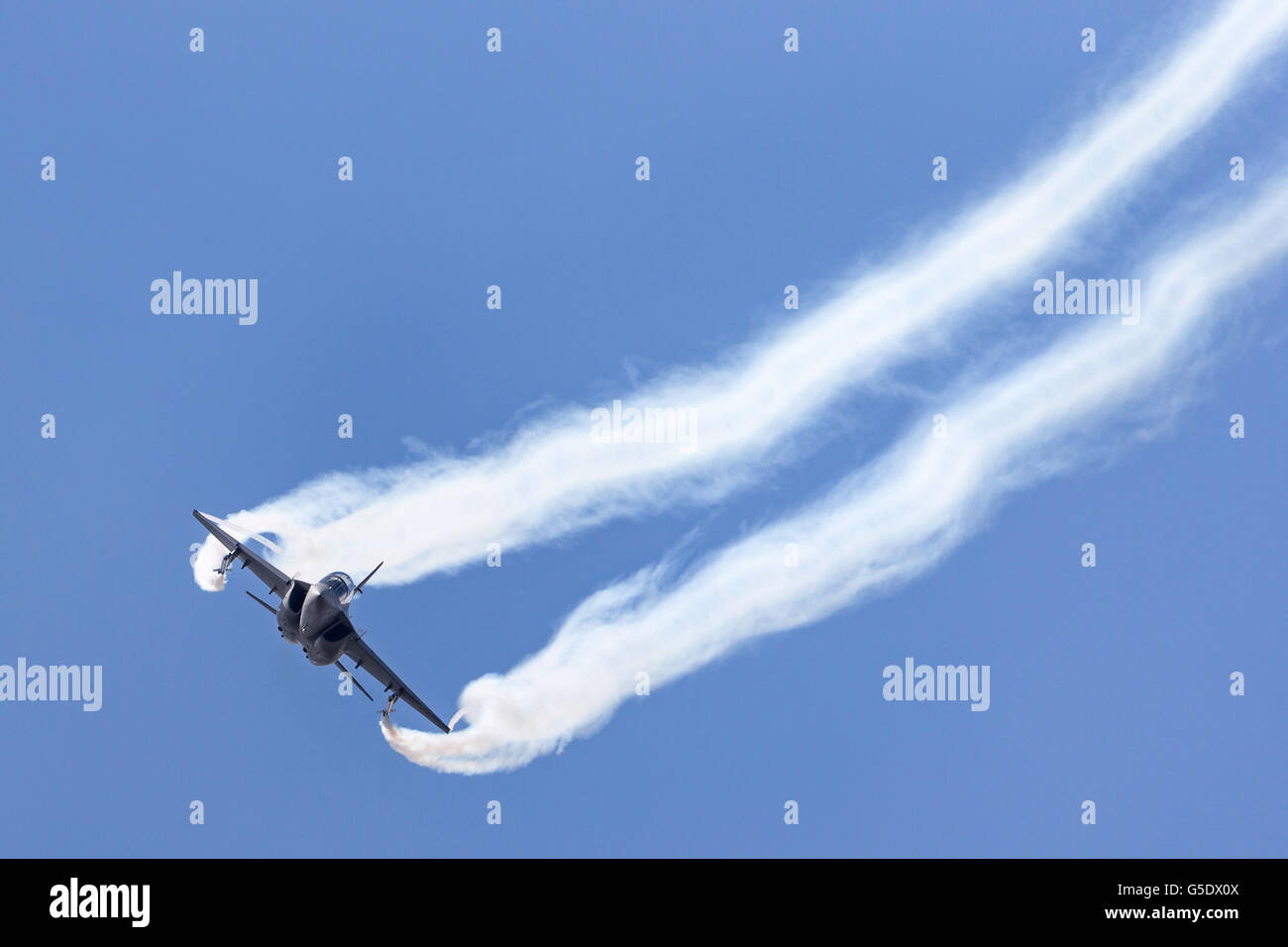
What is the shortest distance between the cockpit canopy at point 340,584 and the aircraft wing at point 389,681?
9.80 metres

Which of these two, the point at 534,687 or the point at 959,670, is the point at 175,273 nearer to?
the point at 534,687

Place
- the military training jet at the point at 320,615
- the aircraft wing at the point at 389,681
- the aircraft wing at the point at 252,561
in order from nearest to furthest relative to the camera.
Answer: the military training jet at the point at 320,615 → the aircraft wing at the point at 252,561 → the aircraft wing at the point at 389,681

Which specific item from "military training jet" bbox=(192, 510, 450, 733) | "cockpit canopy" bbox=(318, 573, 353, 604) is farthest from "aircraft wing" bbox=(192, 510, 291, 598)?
"cockpit canopy" bbox=(318, 573, 353, 604)

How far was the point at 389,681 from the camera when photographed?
7406cm

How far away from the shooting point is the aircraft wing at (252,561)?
68500 mm

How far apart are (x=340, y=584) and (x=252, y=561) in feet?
28.3

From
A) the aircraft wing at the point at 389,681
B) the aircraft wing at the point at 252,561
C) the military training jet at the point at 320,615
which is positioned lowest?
the aircraft wing at the point at 389,681

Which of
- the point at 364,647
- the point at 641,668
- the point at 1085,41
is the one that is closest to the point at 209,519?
the point at 364,647

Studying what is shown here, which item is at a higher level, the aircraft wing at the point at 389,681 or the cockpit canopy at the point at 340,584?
the cockpit canopy at the point at 340,584

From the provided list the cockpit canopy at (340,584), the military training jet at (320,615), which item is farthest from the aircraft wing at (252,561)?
the cockpit canopy at (340,584)

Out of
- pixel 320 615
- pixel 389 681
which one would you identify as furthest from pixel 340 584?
pixel 389 681

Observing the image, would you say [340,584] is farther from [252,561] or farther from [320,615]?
[252,561]

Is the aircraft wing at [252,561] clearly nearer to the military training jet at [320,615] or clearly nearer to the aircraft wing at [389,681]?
the military training jet at [320,615]
